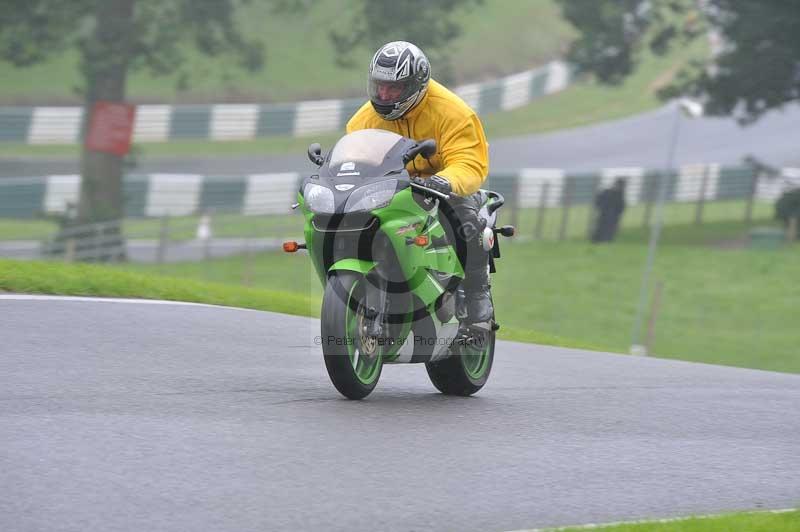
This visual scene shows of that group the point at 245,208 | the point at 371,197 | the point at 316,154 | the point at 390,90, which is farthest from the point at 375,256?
the point at 245,208

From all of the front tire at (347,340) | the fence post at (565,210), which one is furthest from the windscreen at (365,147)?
the fence post at (565,210)

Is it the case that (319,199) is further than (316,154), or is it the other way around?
(316,154)

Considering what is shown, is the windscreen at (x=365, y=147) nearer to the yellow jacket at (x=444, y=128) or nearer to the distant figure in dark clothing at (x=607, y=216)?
the yellow jacket at (x=444, y=128)

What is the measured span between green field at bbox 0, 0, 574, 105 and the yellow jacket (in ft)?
101

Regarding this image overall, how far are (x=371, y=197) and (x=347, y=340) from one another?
0.72m

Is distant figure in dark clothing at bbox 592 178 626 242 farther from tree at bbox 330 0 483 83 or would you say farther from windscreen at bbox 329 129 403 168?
windscreen at bbox 329 129 403 168

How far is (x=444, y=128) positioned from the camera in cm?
844

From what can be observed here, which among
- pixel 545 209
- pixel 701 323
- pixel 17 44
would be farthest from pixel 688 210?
pixel 17 44

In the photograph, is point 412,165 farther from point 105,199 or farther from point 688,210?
point 688,210

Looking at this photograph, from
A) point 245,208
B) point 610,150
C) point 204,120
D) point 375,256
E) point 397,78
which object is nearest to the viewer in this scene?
point 375,256

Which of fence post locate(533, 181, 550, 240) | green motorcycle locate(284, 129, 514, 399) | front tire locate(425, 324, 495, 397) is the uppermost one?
green motorcycle locate(284, 129, 514, 399)

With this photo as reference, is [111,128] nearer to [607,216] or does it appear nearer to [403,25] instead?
[403,25]

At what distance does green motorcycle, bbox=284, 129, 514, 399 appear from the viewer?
7559 mm

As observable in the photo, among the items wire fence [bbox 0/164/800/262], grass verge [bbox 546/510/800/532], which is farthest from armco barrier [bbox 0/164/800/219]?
grass verge [bbox 546/510/800/532]
